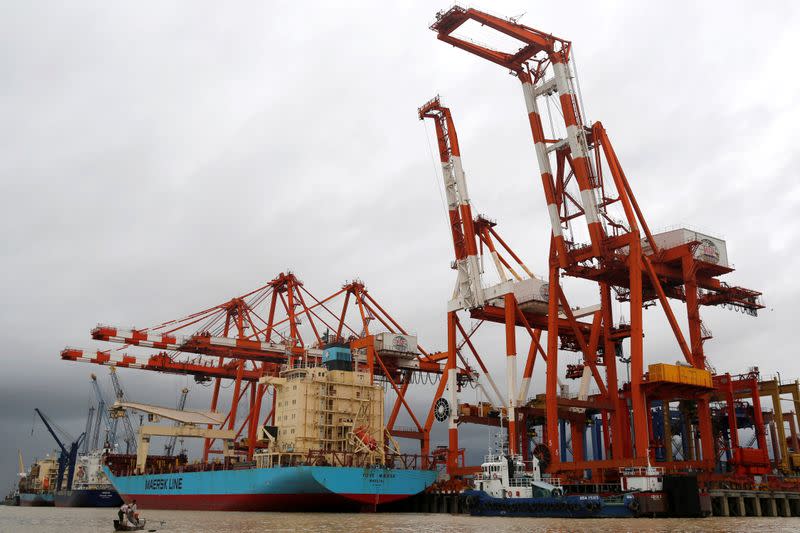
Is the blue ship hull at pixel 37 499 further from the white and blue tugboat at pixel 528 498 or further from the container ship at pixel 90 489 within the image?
the white and blue tugboat at pixel 528 498

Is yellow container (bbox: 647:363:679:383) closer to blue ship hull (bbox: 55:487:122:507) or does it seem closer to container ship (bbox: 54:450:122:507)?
container ship (bbox: 54:450:122:507)

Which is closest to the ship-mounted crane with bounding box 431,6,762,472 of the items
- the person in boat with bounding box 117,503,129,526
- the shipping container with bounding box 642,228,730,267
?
the shipping container with bounding box 642,228,730,267

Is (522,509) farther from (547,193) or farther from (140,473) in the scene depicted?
(140,473)

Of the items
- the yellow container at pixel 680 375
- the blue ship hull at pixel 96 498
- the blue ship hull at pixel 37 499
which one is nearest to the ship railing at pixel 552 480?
the yellow container at pixel 680 375

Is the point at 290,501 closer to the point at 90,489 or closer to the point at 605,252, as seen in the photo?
the point at 605,252

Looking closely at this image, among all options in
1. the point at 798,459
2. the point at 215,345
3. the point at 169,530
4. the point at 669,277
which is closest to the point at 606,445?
the point at 798,459

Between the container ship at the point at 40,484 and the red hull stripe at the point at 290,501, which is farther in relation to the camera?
the container ship at the point at 40,484

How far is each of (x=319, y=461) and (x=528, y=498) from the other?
12250mm

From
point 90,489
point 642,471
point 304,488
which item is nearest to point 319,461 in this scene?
point 304,488

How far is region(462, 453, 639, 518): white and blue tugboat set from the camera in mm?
30078

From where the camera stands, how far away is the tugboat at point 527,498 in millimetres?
30078

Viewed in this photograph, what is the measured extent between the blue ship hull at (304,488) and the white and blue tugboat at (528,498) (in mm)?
4482

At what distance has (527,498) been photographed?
3238 centimetres

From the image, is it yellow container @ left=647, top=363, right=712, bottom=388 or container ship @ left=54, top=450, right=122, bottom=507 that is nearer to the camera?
yellow container @ left=647, top=363, right=712, bottom=388
